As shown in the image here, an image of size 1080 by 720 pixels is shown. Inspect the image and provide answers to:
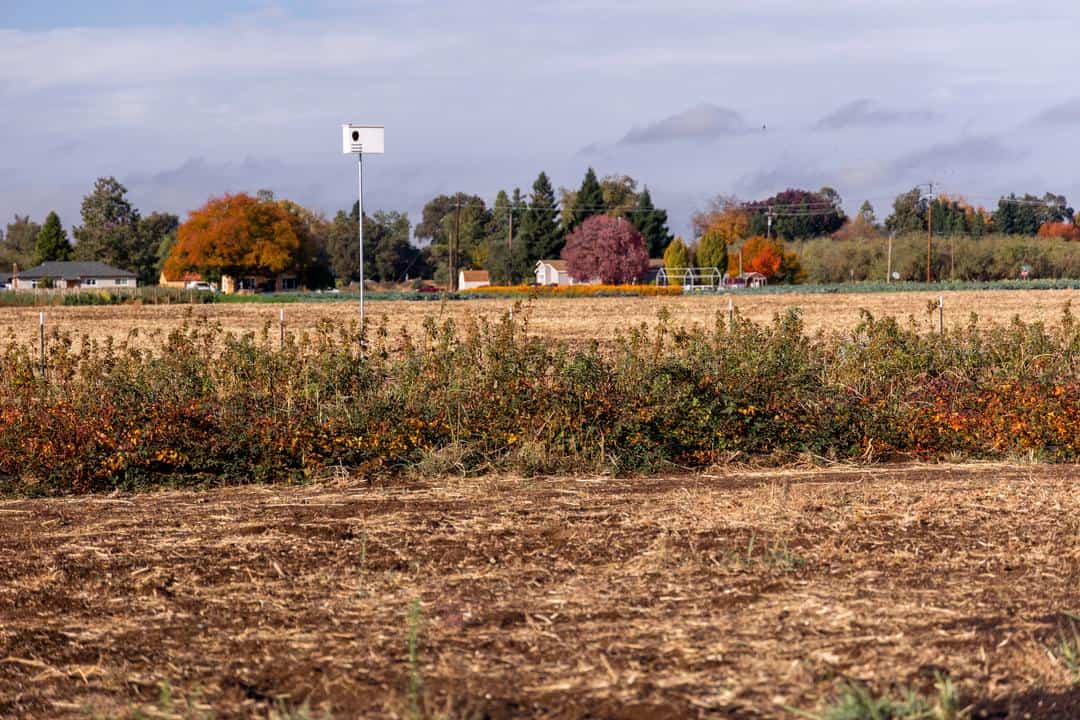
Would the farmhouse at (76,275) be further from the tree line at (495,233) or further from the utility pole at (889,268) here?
the utility pole at (889,268)

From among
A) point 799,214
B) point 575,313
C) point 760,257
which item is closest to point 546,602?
point 575,313

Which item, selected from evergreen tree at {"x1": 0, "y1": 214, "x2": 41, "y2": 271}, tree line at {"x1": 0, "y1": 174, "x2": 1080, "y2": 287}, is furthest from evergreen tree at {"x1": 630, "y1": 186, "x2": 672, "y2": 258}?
evergreen tree at {"x1": 0, "y1": 214, "x2": 41, "y2": 271}

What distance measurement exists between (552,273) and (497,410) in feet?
323

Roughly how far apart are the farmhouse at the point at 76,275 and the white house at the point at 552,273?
112 feet

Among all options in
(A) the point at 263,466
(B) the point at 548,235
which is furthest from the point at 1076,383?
(B) the point at 548,235

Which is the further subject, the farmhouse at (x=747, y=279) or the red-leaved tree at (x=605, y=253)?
the farmhouse at (x=747, y=279)

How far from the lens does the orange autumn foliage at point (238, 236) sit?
3553 inches

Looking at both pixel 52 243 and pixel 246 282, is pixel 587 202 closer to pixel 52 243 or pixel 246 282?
pixel 246 282

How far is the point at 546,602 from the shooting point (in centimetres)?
561

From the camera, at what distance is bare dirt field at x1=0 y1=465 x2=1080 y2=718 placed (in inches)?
177

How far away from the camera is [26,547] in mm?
7066

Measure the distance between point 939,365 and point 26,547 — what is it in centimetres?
889

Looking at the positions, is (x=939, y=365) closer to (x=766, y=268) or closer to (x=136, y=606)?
(x=136, y=606)

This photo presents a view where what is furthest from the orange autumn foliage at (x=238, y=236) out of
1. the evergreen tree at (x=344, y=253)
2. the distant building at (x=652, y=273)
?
the distant building at (x=652, y=273)
